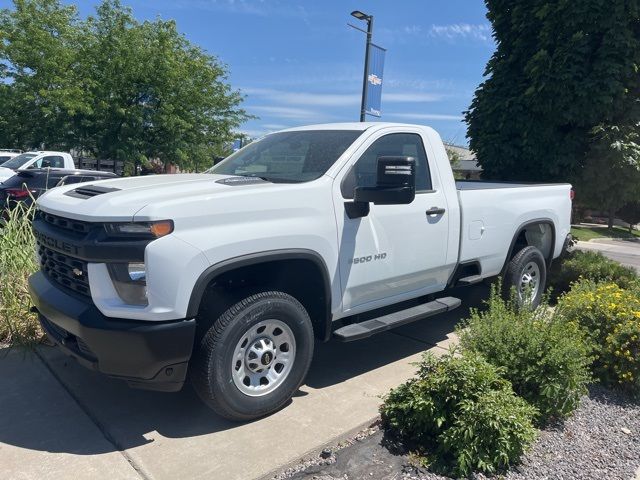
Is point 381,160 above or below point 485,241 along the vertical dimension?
above

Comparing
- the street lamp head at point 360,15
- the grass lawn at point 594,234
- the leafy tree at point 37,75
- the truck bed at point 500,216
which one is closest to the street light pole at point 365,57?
the street lamp head at point 360,15

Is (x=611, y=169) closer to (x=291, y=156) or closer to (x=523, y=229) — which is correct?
(x=523, y=229)

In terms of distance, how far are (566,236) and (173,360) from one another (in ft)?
17.3

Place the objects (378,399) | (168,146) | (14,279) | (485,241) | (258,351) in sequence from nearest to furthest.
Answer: (258,351) → (378,399) → (14,279) → (485,241) → (168,146)

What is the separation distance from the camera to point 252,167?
4.37 metres

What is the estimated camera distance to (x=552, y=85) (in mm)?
6934

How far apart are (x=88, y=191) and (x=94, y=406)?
4.84 feet

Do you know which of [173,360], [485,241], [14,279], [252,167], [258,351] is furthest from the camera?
[485,241]

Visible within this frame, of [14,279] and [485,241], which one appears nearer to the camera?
[14,279]

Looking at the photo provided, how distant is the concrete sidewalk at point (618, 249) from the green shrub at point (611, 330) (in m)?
9.55

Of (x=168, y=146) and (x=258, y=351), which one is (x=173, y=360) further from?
(x=168, y=146)

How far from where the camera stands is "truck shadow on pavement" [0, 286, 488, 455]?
3.11 metres

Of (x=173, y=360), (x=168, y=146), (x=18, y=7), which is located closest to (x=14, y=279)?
(x=173, y=360)

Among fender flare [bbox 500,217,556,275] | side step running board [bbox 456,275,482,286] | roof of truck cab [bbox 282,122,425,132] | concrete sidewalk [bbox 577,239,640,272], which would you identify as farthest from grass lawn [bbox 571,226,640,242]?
roof of truck cab [bbox 282,122,425,132]
